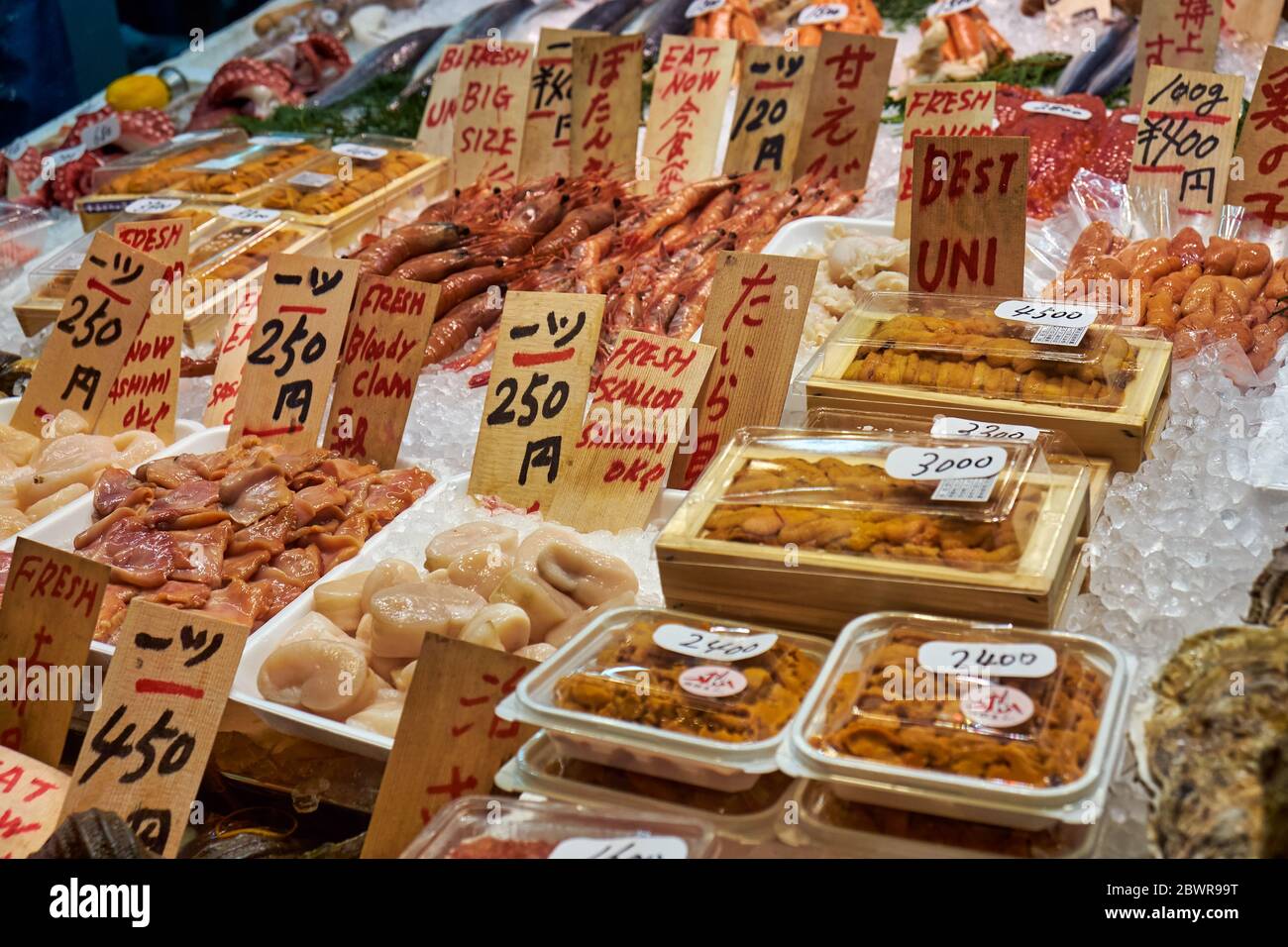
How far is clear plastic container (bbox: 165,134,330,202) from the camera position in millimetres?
5523

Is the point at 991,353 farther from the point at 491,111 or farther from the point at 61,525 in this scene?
the point at 491,111

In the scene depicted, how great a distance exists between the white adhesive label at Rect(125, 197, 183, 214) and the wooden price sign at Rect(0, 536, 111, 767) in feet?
10.1

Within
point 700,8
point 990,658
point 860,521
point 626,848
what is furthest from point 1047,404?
point 700,8

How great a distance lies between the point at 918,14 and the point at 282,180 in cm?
331

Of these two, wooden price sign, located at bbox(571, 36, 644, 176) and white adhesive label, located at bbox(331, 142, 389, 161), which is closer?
wooden price sign, located at bbox(571, 36, 644, 176)

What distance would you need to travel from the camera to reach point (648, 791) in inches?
78.0

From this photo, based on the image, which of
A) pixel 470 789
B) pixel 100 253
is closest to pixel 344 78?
pixel 100 253

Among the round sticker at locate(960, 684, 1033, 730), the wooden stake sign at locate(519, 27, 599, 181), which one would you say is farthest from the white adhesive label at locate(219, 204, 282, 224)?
the round sticker at locate(960, 684, 1033, 730)

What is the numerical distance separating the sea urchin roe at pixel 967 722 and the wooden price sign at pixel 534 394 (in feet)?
4.97

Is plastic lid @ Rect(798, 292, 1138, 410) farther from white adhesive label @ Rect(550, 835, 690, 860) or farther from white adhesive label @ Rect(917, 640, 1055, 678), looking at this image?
white adhesive label @ Rect(550, 835, 690, 860)

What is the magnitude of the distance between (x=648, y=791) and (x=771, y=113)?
3.58m

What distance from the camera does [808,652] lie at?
6.91 feet
